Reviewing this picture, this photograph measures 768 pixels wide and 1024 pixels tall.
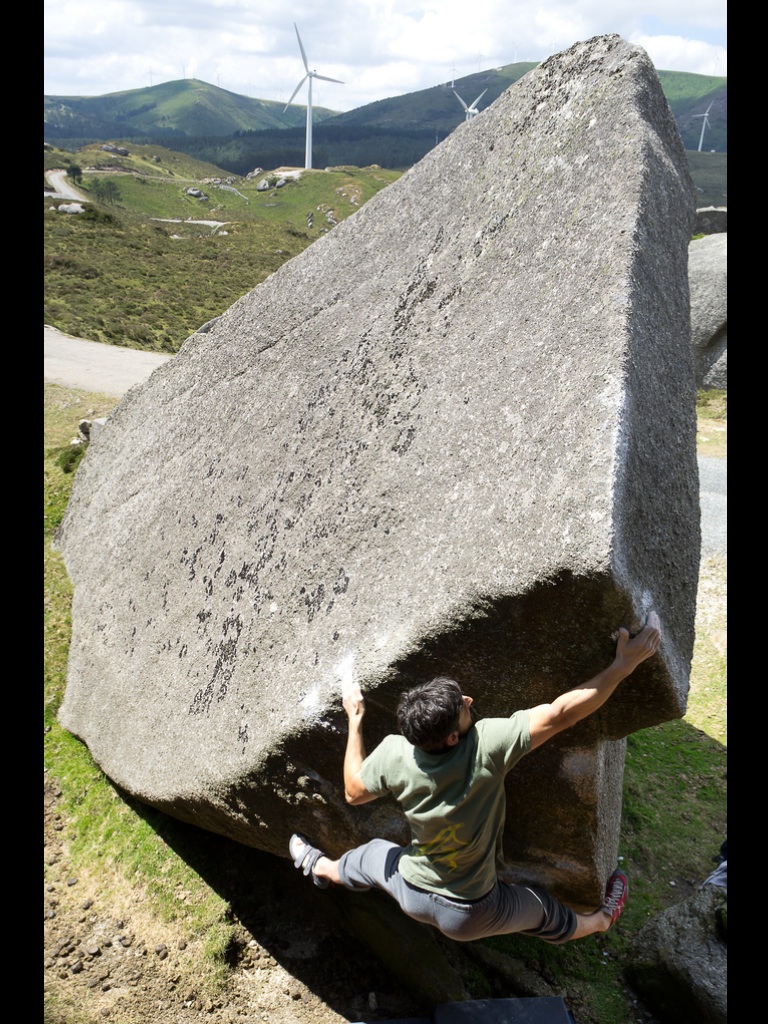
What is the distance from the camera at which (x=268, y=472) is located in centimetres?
602

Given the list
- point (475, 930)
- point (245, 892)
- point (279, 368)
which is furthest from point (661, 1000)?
point (279, 368)

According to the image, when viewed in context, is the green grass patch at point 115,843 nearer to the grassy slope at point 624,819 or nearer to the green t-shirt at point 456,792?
the grassy slope at point 624,819

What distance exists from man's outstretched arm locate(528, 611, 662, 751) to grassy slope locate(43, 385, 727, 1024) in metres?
2.78

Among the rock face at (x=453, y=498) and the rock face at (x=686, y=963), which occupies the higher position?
the rock face at (x=453, y=498)

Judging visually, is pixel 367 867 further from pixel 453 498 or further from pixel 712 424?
pixel 712 424

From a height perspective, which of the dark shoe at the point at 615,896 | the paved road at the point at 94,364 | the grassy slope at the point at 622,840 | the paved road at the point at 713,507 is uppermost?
the paved road at the point at 94,364

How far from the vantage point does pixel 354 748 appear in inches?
175

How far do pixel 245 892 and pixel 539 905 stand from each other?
258 centimetres

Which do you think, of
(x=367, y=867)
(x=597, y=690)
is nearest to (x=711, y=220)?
(x=597, y=690)

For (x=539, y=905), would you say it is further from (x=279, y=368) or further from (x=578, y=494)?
(x=279, y=368)

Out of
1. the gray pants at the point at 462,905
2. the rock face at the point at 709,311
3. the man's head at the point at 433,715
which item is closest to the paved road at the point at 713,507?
the rock face at the point at 709,311

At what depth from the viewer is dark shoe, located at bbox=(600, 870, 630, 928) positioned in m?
5.09

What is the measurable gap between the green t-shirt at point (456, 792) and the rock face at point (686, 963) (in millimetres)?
1923

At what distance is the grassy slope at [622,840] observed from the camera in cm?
574
